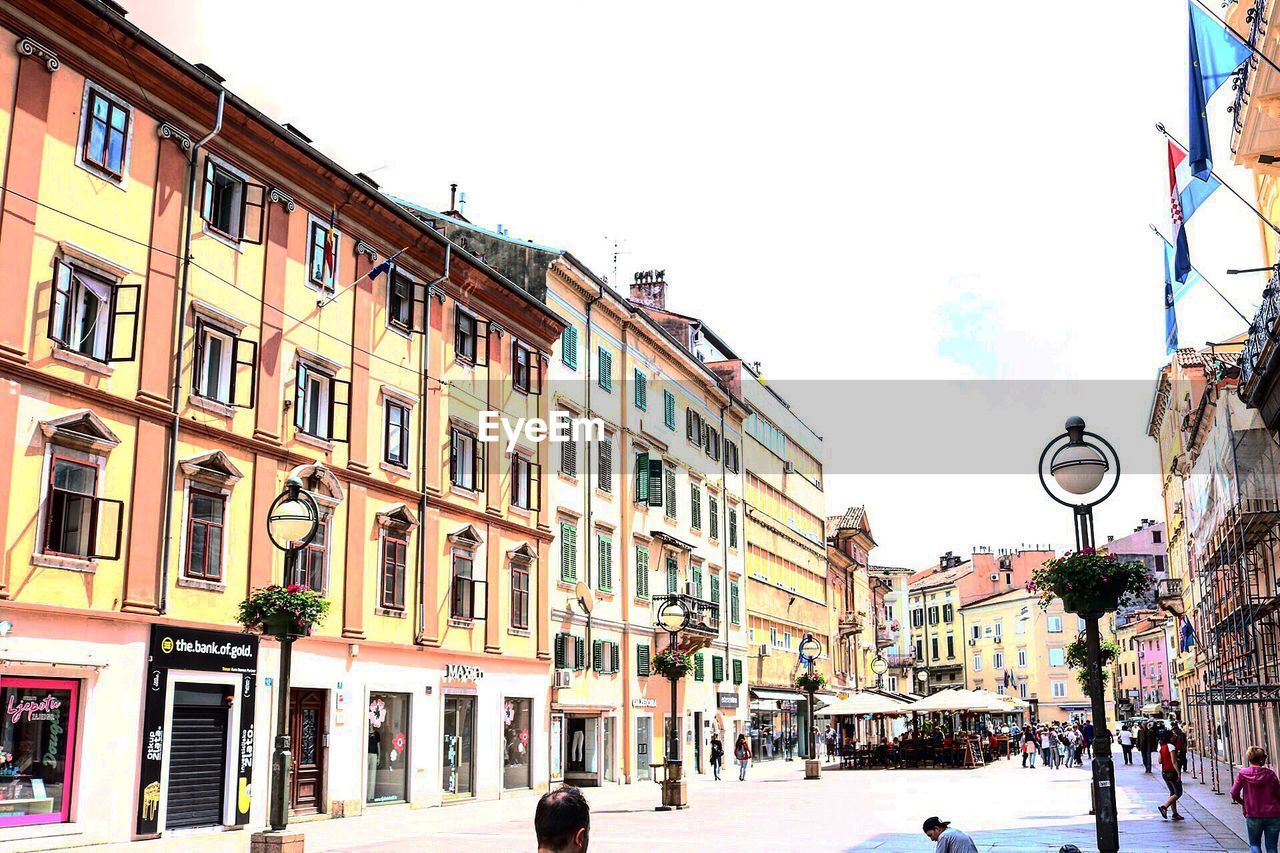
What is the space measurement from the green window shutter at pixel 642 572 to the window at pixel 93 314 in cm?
2555

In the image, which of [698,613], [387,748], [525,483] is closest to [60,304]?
[387,748]

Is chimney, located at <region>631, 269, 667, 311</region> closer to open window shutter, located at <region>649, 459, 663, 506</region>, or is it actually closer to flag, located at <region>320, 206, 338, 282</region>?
open window shutter, located at <region>649, 459, 663, 506</region>

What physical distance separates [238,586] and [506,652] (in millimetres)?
11494

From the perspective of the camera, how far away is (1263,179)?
27.1 metres

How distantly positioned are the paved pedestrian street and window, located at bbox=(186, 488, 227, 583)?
189 inches

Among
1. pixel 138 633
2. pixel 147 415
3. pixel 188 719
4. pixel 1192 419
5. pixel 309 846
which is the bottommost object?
pixel 309 846

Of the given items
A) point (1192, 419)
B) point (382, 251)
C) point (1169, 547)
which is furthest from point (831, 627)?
point (382, 251)

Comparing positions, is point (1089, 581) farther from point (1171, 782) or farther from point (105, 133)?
point (105, 133)

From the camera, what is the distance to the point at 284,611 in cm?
1652

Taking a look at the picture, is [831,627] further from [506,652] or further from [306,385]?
[306,385]

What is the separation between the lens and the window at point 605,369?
141ft

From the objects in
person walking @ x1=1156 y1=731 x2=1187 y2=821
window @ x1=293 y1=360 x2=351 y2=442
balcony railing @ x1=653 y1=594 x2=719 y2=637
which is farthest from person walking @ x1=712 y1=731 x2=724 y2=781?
window @ x1=293 y1=360 x2=351 y2=442

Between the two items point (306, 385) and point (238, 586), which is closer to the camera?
point (238, 586)

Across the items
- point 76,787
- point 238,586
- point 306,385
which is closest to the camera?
point 76,787
